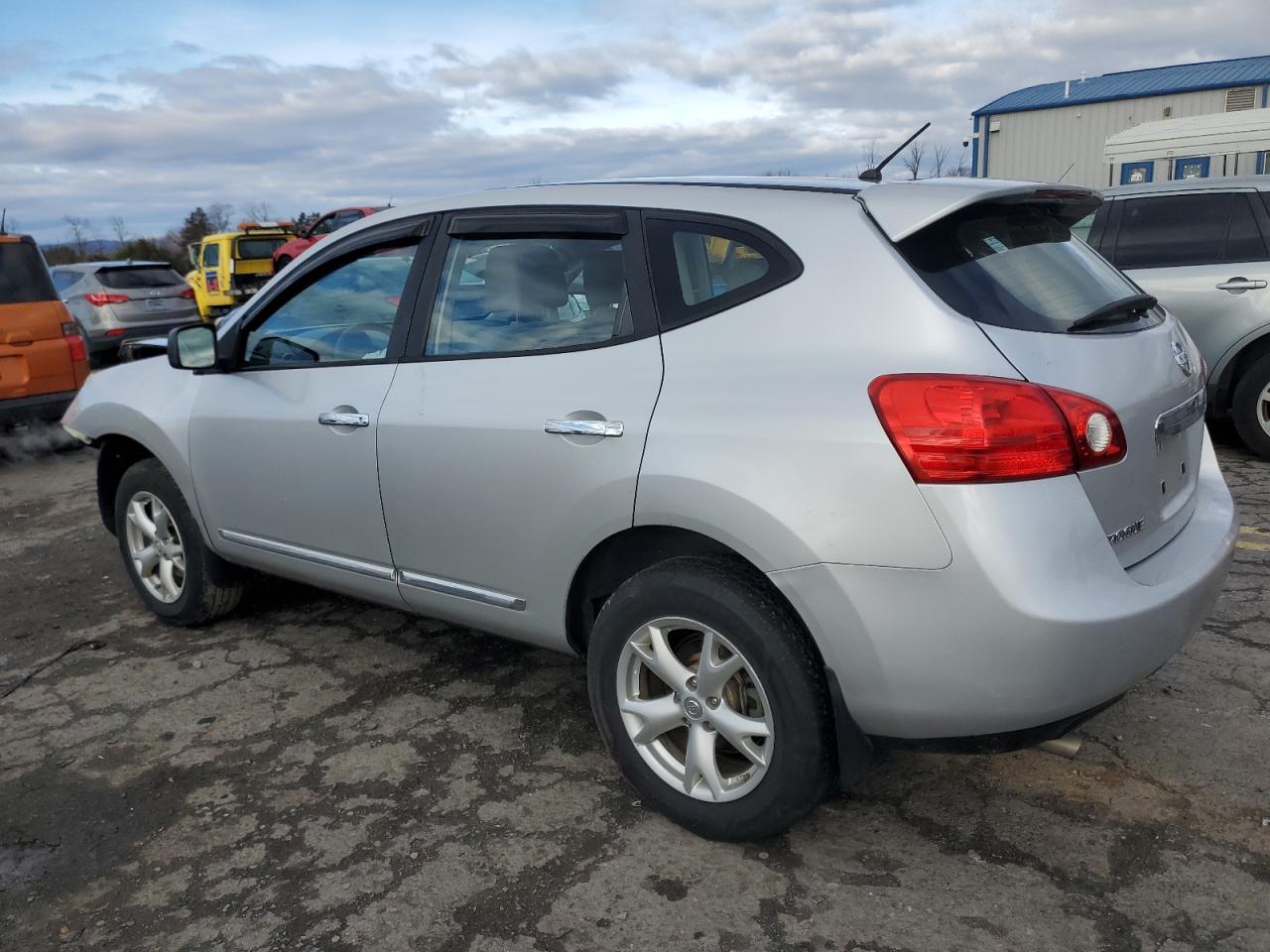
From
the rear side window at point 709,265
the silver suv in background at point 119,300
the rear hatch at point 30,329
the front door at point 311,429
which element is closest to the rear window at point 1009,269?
the rear side window at point 709,265

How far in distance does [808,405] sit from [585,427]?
644mm

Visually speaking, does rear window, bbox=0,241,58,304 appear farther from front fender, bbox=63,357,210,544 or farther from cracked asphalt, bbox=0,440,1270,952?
cracked asphalt, bbox=0,440,1270,952

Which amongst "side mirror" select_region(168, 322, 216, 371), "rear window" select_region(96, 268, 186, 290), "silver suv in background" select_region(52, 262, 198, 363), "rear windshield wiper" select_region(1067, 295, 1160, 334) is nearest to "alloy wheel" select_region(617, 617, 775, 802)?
"rear windshield wiper" select_region(1067, 295, 1160, 334)

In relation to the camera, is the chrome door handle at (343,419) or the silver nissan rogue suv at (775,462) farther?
the chrome door handle at (343,419)

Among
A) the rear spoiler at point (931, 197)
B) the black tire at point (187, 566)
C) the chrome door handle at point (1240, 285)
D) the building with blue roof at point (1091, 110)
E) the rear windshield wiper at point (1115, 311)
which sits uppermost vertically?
the building with blue roof at point (1091, 110)

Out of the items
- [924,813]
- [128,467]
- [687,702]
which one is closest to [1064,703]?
[924,813]

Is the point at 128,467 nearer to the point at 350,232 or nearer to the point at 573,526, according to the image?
the point at 350,232

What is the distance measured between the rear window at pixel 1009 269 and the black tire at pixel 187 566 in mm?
3128

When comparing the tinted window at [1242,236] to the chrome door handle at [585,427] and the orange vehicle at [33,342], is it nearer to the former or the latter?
the chrome door handle at [585,427]

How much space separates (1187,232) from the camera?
22.4 feet

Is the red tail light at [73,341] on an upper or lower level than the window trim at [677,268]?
lower

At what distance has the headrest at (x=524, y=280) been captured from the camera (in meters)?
3.09

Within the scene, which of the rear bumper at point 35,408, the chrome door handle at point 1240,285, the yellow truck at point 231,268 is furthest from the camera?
the yellow truck at point 231,268

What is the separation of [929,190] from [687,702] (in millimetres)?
1428
